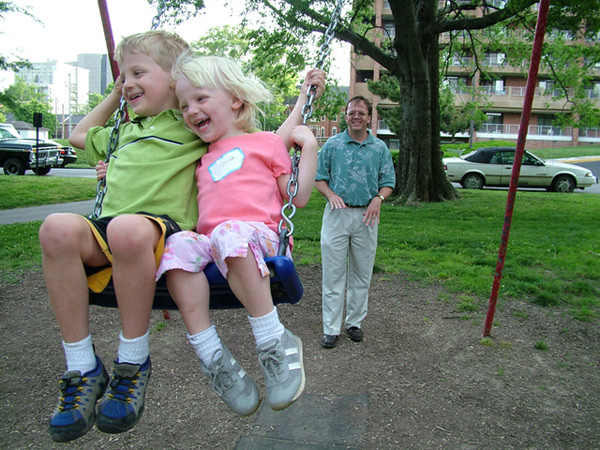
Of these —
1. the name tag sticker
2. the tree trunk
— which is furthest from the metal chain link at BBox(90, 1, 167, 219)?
the tree trunk

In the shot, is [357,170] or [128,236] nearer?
[128,236]

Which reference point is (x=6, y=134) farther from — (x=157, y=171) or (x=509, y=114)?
(x=509, y=114)

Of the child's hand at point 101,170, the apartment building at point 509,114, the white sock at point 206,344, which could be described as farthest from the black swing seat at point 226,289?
the apartment building at point 509,114

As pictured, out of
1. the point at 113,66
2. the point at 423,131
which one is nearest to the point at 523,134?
the point at 113,66

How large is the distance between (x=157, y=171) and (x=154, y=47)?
1.82ft

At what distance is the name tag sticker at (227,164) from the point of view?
84.4 inches

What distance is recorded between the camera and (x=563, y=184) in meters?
15.9

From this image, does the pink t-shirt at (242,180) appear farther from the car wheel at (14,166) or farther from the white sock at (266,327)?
the car wheel at (14,166)

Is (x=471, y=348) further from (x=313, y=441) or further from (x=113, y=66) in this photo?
(x=113, y=66)

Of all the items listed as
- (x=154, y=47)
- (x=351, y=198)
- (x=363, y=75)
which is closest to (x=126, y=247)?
(x=154, y=47)

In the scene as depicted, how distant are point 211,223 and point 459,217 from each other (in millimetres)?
8412

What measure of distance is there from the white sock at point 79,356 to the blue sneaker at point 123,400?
0.10 m

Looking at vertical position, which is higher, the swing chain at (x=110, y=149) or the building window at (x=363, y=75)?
the building window at (x=363, y=75)

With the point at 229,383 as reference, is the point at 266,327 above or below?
above
